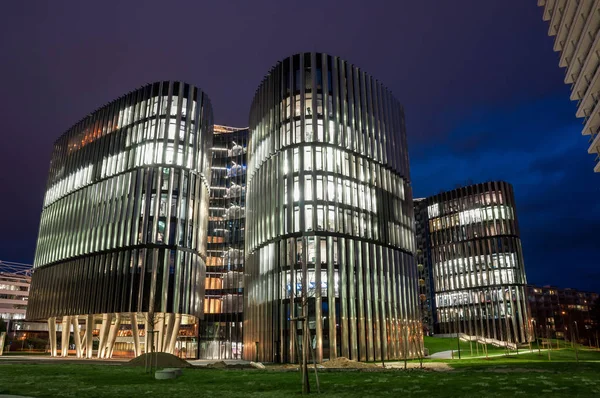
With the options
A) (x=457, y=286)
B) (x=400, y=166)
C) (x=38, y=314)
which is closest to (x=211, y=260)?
(x=38, y=314)

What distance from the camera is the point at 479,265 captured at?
120m

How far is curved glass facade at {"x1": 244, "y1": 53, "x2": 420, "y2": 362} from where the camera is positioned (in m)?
55.4

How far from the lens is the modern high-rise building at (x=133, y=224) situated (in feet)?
217

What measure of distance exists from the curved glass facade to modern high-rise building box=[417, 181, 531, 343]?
5853 cm

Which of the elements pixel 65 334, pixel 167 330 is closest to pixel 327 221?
pixel 167 330

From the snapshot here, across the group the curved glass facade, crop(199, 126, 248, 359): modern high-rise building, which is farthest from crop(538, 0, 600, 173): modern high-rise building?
crop(199, 126, 248, 359): modern high-rise building

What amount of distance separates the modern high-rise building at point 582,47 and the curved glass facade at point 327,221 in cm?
2495

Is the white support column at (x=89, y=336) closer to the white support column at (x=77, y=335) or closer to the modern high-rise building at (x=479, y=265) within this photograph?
the white support column at (x=77, y=335)

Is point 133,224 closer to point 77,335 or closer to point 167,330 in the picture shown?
point 167,330

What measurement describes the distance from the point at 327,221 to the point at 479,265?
77667 mm

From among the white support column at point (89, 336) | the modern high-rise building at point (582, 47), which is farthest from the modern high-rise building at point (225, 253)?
the modern high-rise building at point (582, 47)

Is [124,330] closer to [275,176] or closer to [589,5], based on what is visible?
[275,176]

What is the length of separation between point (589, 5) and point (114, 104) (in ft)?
231

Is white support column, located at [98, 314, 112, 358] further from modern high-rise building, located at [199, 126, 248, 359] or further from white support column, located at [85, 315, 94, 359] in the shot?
modern high-rise building, located at [199, 126, 248, 359]
